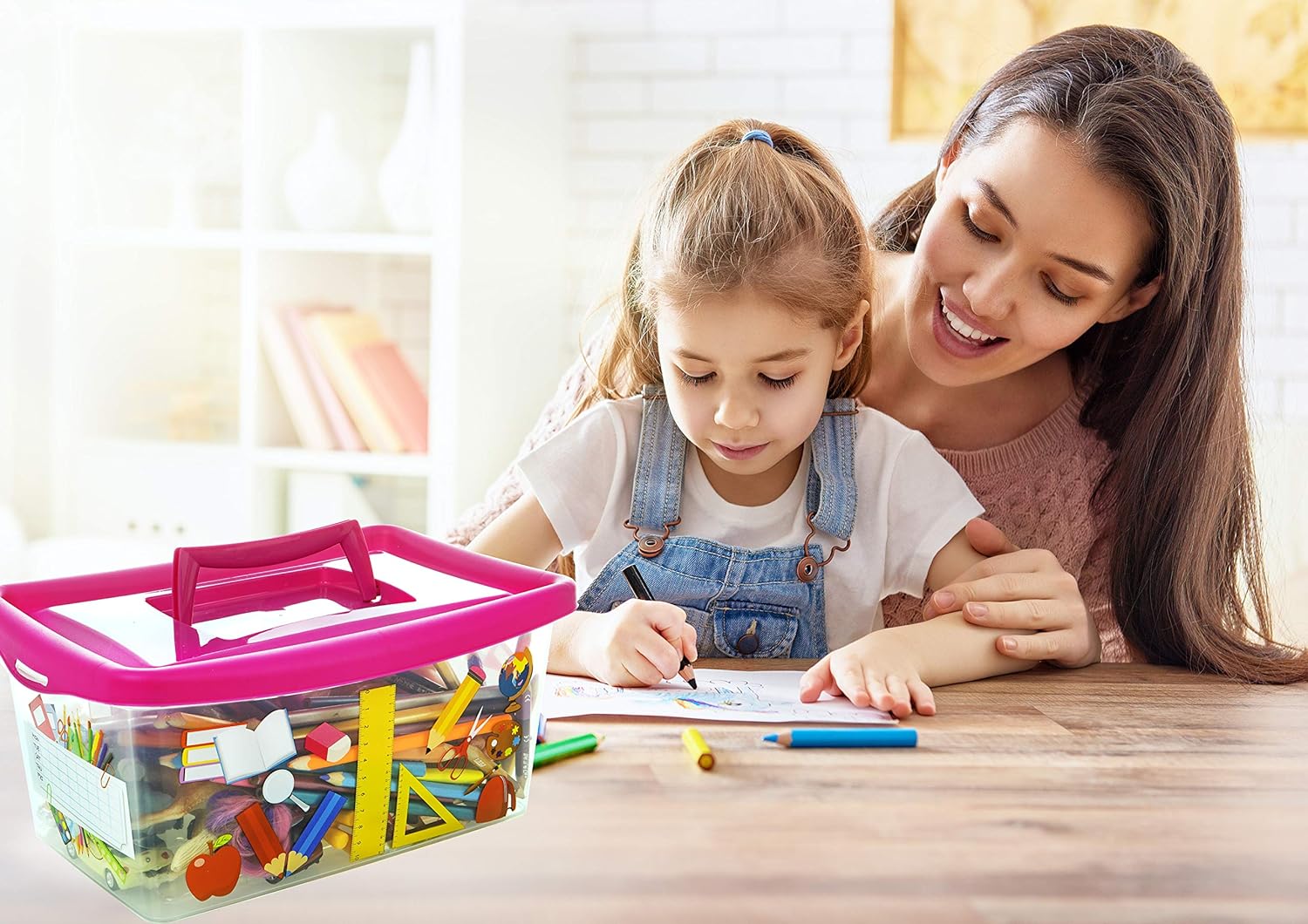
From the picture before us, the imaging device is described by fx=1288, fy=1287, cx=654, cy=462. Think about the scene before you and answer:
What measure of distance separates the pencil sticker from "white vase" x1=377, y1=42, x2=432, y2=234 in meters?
2.21

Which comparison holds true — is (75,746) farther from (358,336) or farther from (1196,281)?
(358,336)

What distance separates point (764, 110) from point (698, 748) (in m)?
2.34

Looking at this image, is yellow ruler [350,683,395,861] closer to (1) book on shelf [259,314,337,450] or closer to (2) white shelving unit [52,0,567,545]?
(2) white shelving unit [52,0,567,545]

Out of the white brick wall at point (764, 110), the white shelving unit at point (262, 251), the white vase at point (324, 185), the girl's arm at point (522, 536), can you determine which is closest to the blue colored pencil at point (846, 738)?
the girl's arm at point (522, 536)

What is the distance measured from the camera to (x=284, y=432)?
2.88 meters

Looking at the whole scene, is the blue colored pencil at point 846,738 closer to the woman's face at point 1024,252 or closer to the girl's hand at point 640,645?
the girl's hand at point 640,645

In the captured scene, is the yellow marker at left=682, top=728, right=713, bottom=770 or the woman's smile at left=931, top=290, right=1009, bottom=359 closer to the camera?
the yellow marker at left=682, top=728, right=713, bottom=770

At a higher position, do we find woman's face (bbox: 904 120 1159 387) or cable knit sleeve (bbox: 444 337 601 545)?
woman's face (bbox: 904 120 1159 387)

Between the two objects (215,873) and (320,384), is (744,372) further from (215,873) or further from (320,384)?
(320,384)

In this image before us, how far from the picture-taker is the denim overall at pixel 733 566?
50.6 inches

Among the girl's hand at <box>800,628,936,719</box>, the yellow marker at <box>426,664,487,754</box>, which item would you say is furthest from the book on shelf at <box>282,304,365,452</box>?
the yellow marker at <box>426,664,487,754</box>

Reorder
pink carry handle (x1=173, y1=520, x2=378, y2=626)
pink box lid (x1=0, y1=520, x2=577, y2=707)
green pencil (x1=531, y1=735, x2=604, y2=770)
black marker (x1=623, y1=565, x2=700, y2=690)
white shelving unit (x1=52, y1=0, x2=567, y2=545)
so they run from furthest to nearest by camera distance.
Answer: white shelving unit (x1=52, y1=0, x2=567, y2=545)
black marker (x1=623, y1=565, x2=700, y2=690)
green pencil (x1=531, y1=735, x2=604, y2=770)
pink carry handle (x1=173, y1=520, x2=378, y2=626)
pink box lid (x1=0, y1=520, x2=577, y2=707)

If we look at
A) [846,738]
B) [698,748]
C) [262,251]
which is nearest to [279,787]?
[698,748]

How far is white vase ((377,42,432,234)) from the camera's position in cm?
272
